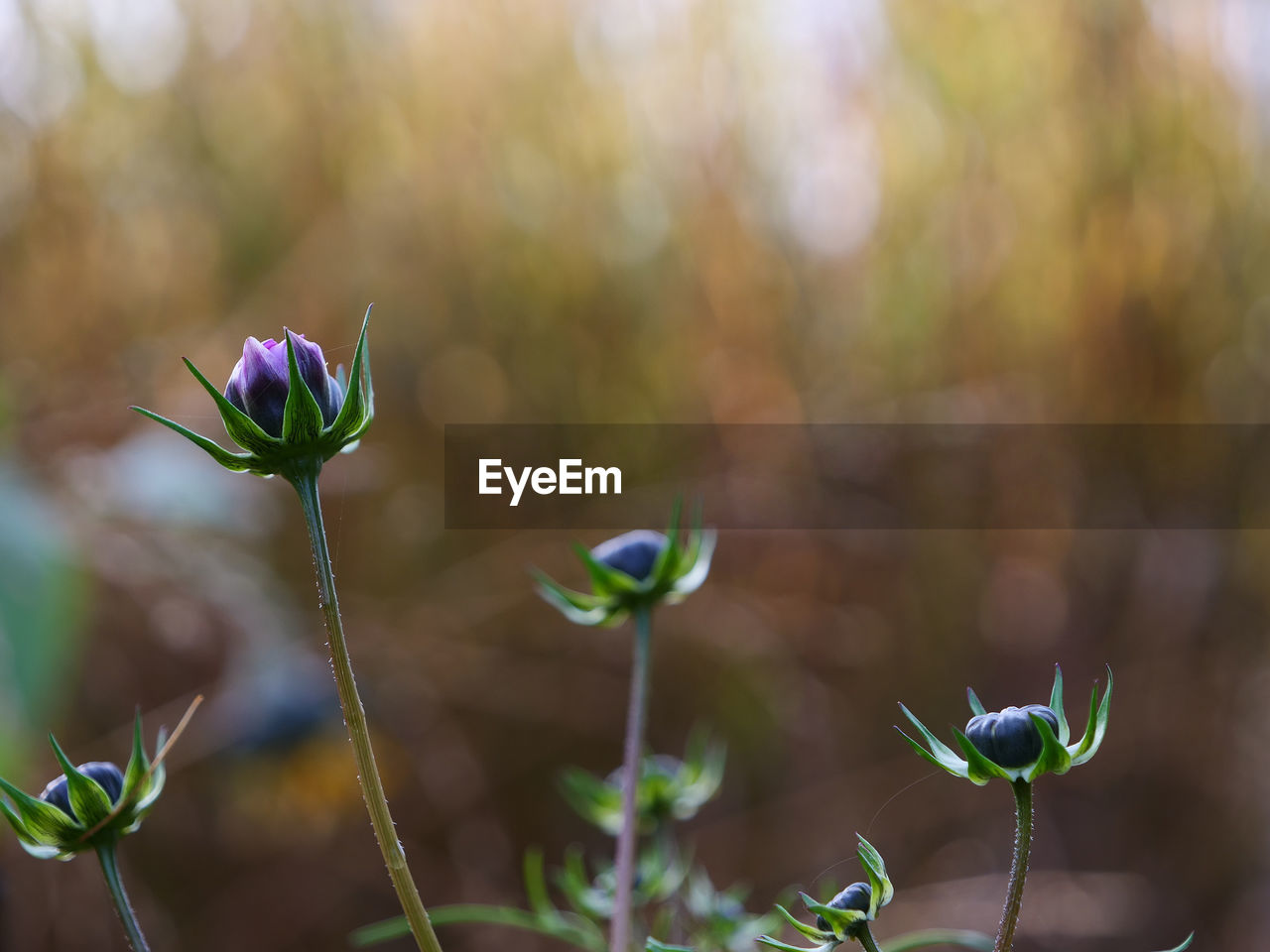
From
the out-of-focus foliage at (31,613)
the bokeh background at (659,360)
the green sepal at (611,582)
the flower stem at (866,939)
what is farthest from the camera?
the bokeh background at (659,360)

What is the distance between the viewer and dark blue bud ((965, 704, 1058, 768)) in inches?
7.4

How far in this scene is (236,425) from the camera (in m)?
0.20

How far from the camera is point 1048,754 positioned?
0.18 m

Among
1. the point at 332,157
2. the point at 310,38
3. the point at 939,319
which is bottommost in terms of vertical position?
the point at 939,319

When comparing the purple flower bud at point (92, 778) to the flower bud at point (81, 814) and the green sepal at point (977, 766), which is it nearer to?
the flower bud at point (81, 814)

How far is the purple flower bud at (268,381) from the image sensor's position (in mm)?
204

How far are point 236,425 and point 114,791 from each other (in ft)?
0.28

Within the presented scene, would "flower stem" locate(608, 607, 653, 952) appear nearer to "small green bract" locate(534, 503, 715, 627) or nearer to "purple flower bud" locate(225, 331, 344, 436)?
"small green bract" locate(534, 503, 715, 627)

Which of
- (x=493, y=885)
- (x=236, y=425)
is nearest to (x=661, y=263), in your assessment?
(x=493, y=885)

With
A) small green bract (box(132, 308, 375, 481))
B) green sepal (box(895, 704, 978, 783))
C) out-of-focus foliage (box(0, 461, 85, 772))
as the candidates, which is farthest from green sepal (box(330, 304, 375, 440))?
out-of-focus foliage (box(0, 461, 85, 772))

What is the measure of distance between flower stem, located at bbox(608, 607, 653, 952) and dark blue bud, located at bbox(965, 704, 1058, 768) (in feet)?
0.28

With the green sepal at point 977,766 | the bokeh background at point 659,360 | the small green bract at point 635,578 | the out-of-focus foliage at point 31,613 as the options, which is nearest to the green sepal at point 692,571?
the small green bract at point 635,578

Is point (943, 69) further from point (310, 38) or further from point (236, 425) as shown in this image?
point (236, 425)

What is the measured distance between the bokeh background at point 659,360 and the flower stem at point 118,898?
602mm
